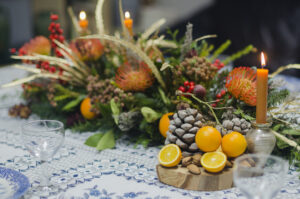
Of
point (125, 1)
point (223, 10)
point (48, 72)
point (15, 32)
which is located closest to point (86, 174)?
point (48, 72)

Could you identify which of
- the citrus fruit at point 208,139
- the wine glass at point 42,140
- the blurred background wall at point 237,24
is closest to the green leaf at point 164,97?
the citrus fruit at point 208,139

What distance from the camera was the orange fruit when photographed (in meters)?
0.79

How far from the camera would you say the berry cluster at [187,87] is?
0.96 meters

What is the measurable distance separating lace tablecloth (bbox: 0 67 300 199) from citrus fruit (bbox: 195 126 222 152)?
0.10 metres

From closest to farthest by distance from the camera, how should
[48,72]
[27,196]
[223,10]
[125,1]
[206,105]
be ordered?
[27,196] < [206,105] < [48,72] < [223,10] < [125,1]

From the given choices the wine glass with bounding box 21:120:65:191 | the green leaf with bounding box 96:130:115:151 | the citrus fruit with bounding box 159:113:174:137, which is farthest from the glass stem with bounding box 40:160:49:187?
the citrus fruit with bounding box 159:113:174:137

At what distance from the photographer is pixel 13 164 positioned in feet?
2.95

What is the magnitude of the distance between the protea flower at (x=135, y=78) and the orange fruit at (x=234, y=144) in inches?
13.1

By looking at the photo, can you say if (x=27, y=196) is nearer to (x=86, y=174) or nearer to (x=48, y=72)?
(x=86, y=174)

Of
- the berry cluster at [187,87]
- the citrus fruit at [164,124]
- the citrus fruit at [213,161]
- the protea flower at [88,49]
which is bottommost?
the citrus fruit at [213,161]

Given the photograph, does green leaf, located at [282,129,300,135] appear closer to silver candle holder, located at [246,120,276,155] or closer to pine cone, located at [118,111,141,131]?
silver candle holder, located at [246,120,276,155]

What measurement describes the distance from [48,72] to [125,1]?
4.23 meters

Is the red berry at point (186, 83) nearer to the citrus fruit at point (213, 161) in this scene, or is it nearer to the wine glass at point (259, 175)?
the citrus fruit at point (213, 161)

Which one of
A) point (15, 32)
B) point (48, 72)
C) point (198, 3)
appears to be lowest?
point (48, 72)
